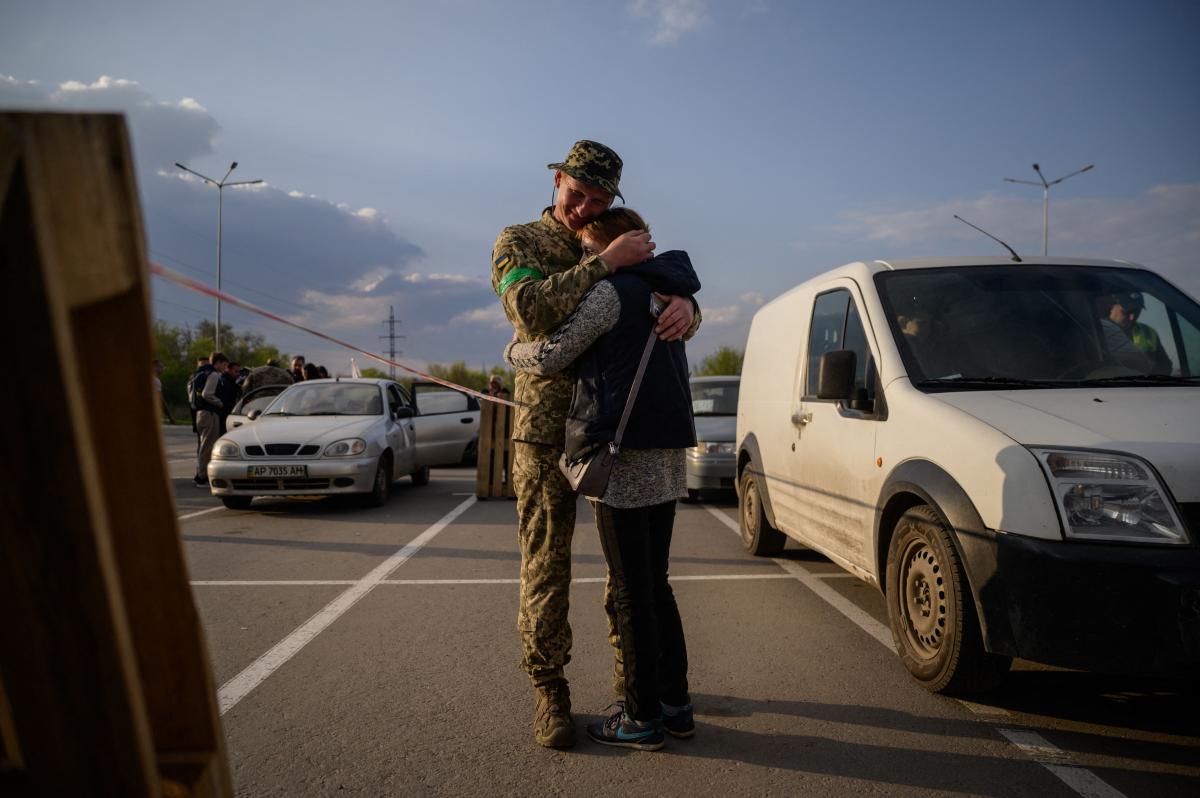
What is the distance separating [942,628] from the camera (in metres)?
3.35

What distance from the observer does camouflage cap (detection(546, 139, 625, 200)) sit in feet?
9.61

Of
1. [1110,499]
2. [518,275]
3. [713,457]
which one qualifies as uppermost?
[518,275]

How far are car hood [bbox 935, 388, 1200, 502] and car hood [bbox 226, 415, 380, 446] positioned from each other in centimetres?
728

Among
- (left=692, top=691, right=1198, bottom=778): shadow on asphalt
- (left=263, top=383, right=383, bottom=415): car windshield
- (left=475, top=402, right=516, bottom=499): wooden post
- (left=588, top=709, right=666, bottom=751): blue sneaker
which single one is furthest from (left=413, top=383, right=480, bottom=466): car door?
(left=588, top=709, right=666, bottom=751): blue sneaker

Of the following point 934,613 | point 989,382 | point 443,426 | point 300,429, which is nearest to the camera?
point 934,613

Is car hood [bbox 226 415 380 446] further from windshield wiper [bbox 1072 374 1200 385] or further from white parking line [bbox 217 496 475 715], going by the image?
windshield wiper [bbox 1072 374 1200 385]

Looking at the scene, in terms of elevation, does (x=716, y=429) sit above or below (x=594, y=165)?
below

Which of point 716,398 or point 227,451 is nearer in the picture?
point 227,451

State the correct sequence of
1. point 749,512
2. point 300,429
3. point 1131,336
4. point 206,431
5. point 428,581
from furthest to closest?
point 206,431 → point 300,429 → point 749,512 → point 428,581 → point 1131,336

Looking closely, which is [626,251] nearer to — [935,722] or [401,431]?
[935,722]

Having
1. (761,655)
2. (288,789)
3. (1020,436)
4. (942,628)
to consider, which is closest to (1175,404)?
(1020,436)

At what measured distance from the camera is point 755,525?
639 centimetres

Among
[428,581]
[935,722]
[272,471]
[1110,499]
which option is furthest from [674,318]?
[272,471]

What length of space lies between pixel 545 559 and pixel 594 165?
147 centimetres
